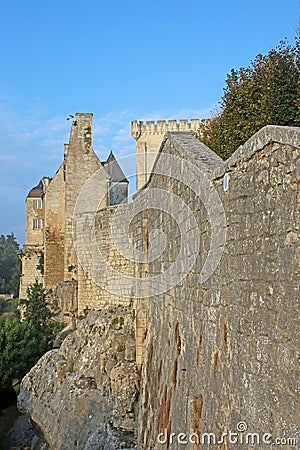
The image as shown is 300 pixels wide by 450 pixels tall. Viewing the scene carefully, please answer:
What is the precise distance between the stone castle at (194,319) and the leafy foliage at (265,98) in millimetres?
2195

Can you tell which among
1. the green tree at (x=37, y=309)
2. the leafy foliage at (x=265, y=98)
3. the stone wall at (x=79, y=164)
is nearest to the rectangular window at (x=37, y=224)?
the green tree at (x=37, y=309)

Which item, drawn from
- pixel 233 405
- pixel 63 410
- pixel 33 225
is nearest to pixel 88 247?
pixel 63 410

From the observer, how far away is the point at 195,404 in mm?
4816

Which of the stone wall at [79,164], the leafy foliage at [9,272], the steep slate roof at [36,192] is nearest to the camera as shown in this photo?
the stone wall at [79,164]

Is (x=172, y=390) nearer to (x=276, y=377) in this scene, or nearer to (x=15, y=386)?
(x=276, y=377)

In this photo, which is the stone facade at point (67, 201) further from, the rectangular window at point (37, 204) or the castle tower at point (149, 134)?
the rectangular window at point (37, 204)

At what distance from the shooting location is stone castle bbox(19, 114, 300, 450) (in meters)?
2.96

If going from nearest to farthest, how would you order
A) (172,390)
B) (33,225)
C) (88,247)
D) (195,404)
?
1. (195,404)
2. (172,390)
3. (88,247)
4. (33,225)

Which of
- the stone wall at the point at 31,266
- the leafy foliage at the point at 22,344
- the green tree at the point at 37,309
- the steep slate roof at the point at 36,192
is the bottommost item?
the leafy foliage at the point at 22,344

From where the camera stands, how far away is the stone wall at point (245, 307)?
285 cm

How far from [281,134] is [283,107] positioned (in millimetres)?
6472

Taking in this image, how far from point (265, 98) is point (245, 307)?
20.7ft

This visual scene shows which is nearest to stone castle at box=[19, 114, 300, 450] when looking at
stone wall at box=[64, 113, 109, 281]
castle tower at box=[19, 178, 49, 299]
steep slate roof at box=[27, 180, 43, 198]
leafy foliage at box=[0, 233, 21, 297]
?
stone wall at box=[64, 113, 109, 281]

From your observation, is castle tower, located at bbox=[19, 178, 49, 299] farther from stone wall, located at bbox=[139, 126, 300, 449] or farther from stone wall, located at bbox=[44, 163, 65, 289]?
stone wall, located at bbox=[139, 126, 300, 449]
